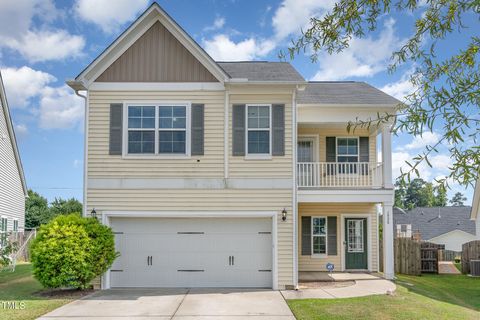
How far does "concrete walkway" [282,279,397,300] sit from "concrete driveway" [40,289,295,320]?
20.9 inches

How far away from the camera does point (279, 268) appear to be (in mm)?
13648

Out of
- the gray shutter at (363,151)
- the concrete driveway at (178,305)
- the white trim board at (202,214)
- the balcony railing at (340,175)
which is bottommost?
the concrete driveway at (178,305)

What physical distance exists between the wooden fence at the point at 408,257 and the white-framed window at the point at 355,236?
10.3ft

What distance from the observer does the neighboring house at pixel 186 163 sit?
45.4 ft

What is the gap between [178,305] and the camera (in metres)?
11.1

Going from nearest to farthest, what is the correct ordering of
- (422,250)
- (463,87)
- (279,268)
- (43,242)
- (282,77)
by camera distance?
1. (463,87)
2. (43,242)
3. (279,268)
4. (282,77)
5. (422,250)

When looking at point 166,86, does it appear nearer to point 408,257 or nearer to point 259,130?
point 259,130

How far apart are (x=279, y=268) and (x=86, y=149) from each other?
6630 mm

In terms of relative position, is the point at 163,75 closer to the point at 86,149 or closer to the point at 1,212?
the point at 86,149

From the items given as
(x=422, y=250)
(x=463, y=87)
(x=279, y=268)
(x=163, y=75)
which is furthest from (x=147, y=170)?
(x=422, y=250)

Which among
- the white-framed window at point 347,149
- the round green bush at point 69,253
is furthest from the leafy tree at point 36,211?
the white-framed window at point 347,149

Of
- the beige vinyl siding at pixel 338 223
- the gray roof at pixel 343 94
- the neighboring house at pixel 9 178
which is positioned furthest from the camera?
the neighboring house at pixel 9 178

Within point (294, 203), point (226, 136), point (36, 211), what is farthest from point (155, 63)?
point (36, 211)

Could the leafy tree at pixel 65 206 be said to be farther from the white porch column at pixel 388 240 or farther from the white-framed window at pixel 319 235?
the white porch column at pixel 388 240
